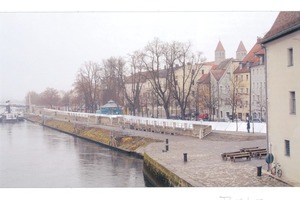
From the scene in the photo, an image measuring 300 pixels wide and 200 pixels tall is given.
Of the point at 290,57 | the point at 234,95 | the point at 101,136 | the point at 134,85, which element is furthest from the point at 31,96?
the point at 134,85

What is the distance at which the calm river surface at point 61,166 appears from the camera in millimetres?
10080

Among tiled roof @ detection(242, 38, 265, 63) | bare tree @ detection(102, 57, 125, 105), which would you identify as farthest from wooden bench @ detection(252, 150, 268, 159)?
bare tree @ detection(102, 57, 125, 105)

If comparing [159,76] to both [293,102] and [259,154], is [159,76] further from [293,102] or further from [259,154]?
[293,102]

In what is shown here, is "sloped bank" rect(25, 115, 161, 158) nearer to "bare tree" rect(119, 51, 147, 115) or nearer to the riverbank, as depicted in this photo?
the riverbank

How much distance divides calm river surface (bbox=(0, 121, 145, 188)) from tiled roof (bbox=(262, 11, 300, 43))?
4.87m

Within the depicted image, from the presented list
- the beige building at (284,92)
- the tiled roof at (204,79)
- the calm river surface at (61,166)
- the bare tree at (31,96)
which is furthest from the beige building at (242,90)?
the bare tree at (31,96)

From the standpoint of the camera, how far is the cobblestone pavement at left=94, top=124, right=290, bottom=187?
7.58 m

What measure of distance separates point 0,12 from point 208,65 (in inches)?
444

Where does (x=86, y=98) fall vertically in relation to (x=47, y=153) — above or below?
above

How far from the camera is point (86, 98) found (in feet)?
82.4
